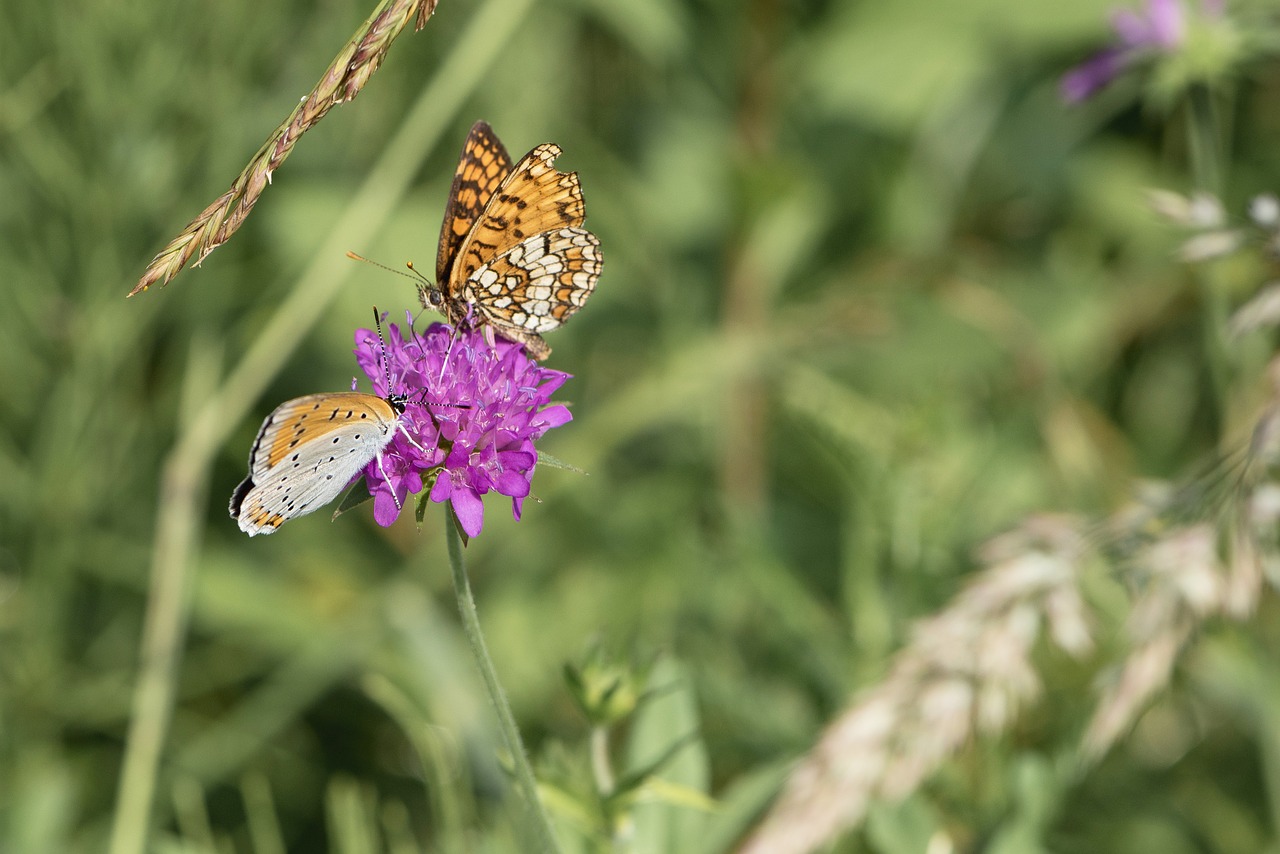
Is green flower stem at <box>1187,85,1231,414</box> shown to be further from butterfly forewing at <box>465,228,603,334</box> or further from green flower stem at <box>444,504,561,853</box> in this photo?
green flower stem at <box>444,504,561,853</box>

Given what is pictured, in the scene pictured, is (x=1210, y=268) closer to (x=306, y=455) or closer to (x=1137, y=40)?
(x=1137, y=40)

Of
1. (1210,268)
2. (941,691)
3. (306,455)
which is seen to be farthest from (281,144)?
(1210,268)

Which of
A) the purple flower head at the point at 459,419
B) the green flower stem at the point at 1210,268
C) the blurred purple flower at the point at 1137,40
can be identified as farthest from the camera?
the blurred purple flower at the point at 1137,40

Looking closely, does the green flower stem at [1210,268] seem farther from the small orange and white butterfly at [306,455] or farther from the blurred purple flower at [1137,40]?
the small orange and white butterfly at [306,455]

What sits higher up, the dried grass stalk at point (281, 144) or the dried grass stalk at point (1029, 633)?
the dried grass stalk at point (281, 144)

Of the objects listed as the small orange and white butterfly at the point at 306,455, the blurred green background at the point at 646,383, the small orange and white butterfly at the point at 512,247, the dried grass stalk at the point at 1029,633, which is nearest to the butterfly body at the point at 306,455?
the small orange and white butterfly at the point at 306,455
